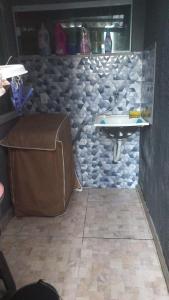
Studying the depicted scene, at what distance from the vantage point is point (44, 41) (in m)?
2.66

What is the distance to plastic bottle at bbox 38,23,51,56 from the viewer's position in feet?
8.72

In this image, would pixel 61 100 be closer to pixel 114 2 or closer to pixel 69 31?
pixel 69 31

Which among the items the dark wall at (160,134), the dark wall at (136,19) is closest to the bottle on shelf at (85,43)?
the dark wall at (136,19)

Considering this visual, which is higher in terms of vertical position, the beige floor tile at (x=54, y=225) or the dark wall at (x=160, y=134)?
the dark wall at (x=160, y=134)

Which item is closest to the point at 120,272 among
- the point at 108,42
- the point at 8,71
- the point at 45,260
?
the point at 45,260

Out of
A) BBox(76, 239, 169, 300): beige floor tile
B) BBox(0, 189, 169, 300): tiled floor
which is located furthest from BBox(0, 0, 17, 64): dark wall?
BBox(76, 239, 169, 300): beige floor tile

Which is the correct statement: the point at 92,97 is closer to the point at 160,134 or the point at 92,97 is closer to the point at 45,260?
the point at 160,134

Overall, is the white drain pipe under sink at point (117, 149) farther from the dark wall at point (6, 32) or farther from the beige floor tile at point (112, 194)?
the dark wall at point (6, 32)

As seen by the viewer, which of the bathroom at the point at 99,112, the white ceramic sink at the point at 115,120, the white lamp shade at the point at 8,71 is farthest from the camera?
the white ceramic sink at the point at 115,120

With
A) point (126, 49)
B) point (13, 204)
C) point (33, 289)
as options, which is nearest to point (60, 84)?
point (126, 49)

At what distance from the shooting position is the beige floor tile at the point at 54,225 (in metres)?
2.21

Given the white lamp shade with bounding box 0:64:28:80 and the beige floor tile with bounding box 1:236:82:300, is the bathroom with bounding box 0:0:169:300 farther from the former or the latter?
the white lamp shade with bounding box 0:64:28:80

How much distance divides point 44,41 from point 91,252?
2.16 metres

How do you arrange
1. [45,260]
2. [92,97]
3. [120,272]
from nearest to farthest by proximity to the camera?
[120,272] < [45,260] < [92,97]
